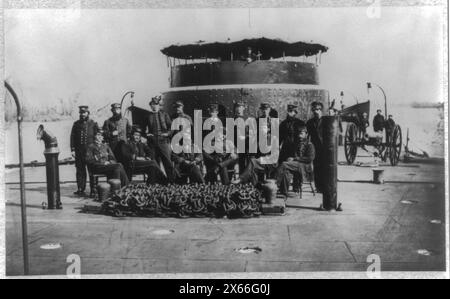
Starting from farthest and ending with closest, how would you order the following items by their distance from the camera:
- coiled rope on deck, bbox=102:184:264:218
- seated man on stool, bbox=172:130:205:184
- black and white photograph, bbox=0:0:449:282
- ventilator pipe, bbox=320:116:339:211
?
1. seated man on stool, bbox=172:130:205:184
2. ventilator pipe, bbox=320:116:339:211
3. coiled rope on deck, bbox=102:184:264:218
4. black and white photograph, bbox=0:0:449:282

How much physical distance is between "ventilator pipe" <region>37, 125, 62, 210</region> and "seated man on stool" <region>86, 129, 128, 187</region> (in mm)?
426

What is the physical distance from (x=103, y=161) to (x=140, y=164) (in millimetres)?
472

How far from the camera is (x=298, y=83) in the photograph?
272 inches

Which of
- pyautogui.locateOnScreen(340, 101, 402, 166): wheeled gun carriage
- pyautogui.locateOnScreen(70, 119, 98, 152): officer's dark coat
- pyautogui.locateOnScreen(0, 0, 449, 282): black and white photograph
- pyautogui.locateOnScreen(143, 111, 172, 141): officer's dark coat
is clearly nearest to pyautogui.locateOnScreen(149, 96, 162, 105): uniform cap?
pyautogui.locateOnScreen(0, 0, 449, 282): black and white photograph

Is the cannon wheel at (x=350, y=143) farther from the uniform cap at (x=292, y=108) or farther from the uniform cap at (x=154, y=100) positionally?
the uniform cap at (x=154, y=100)

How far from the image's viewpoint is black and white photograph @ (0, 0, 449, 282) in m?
6.14

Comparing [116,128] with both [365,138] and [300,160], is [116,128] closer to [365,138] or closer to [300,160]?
[300,160]

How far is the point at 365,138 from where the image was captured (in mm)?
7320

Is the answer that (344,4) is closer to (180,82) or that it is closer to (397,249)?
(180,82)

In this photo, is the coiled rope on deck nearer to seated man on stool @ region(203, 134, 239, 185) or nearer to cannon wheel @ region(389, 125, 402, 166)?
A: seated man on stool @ region(203, 134, 239, 185)

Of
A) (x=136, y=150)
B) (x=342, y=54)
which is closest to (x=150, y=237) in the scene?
(x=136, y=150)

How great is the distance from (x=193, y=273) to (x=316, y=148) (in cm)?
212

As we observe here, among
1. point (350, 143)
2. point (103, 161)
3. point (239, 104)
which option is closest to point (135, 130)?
point (103, 161)
